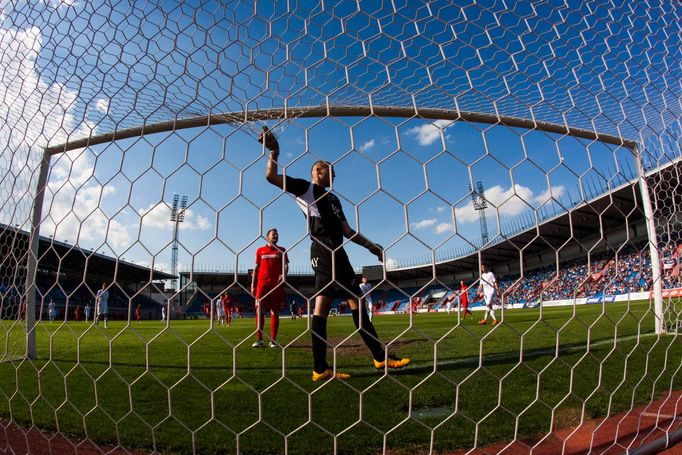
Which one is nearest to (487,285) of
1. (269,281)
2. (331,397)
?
(331,397)

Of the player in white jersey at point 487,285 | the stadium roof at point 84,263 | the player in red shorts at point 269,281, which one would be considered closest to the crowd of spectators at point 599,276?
the player in white jersey at point 487,285

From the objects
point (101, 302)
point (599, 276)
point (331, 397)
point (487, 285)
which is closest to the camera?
point (599, 276)

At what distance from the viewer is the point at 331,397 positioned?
96.0 inches

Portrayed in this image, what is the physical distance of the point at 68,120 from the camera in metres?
1.91

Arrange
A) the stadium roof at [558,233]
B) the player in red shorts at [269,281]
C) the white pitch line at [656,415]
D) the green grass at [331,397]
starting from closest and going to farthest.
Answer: the stadium roof at [558,233] < the green grass at [331,397] < the white pitch line at [656,415] < the player in red shorts at [269,281]

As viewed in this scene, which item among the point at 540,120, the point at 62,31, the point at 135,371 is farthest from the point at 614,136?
the point at 135,371

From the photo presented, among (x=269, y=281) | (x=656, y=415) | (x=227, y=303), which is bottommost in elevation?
(x=656, y=415)

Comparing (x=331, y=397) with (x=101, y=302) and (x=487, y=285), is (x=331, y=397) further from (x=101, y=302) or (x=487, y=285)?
(x=101, y=302)

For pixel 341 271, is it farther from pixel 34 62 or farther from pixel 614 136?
pixel 34 62

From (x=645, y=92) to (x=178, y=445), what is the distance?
3.11 meters

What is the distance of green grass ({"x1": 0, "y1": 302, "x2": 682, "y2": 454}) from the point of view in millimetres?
1795

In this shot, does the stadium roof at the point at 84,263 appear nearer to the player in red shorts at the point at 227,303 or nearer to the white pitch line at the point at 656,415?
the player in red shorts at the point at 227,303

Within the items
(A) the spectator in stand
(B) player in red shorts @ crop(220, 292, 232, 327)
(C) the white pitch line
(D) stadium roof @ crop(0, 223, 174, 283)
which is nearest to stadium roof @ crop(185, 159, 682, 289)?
(D) stadium roof @ crop(0, 223, 174, 283)

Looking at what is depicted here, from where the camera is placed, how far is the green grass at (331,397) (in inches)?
70.7
